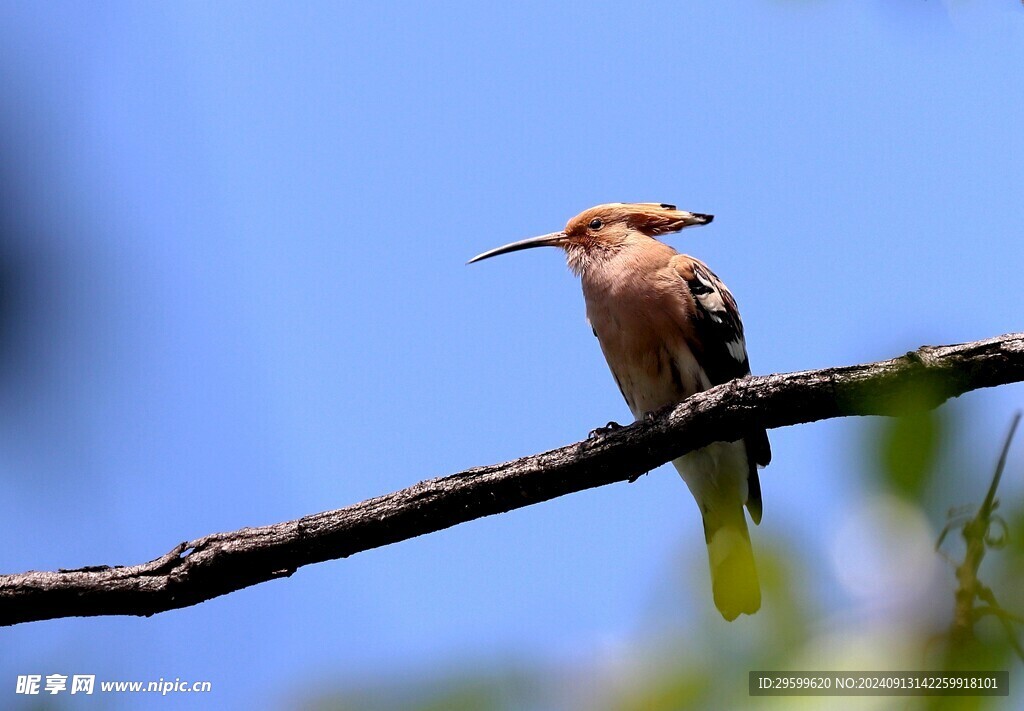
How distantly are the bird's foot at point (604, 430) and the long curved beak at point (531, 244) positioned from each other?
2270 mm

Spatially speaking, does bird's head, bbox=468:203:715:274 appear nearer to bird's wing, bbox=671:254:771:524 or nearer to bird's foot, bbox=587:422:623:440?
bird's wing, bbox=671:254:771:524

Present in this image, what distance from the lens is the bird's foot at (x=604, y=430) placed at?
396 centimetres

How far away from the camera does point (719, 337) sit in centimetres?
Result: 512

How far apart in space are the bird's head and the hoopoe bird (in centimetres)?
6

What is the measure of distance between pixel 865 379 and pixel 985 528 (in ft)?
8.29

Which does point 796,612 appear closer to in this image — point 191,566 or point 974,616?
point 974,616

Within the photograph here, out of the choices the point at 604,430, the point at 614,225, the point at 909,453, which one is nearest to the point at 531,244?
the point at 614,225

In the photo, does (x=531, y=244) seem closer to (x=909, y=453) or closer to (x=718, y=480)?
(x=718, y=480)

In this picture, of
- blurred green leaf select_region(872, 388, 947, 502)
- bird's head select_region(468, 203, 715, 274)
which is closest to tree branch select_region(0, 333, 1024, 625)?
bird's head select_region(468, 203, 715, 274)

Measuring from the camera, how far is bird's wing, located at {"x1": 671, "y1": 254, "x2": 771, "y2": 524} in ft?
16.7

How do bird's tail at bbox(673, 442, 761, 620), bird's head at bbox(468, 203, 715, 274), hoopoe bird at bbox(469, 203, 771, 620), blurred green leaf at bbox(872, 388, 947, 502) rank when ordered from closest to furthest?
blurred green leaf at bbox(872, 388, 947, 502) < hoopoe bird at bbox(469, 203, 771, 620) < bird's tail at bbox(673, 442, 761, 620) < bird's head at bbox(468, 203, 715, 274)

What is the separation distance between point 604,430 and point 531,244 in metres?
2.61

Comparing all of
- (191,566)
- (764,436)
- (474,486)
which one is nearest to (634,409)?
(764,436)

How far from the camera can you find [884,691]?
2.87 feet
